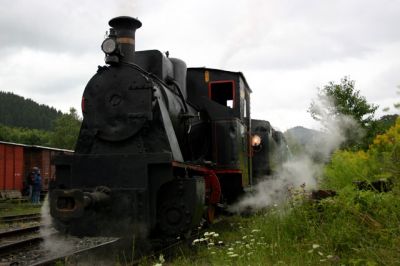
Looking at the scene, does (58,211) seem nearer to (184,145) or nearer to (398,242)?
(184,145)

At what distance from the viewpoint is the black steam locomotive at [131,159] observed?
5836mm

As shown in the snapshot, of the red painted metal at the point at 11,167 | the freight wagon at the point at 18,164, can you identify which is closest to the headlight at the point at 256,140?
the freight wagon at the point at 18,164

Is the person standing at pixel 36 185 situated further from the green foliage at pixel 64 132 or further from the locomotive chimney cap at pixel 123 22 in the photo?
the green foliage at pixel 64 132

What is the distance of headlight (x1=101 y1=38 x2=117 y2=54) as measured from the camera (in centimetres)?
640

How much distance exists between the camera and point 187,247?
21.6 feet

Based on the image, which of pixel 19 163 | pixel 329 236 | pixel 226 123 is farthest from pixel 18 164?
pixel 329 236

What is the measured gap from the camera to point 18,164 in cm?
2253

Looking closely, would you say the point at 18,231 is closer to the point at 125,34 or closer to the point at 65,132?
the point at 125,34

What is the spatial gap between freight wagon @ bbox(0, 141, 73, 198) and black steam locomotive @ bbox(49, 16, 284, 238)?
12716 millimetres

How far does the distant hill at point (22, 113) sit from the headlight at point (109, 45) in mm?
113944

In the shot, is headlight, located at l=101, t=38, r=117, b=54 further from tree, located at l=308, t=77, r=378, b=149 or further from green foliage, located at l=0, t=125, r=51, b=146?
green foliage, located at l=0, t=125, r=51, b=146

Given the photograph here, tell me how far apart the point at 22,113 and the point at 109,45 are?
121m

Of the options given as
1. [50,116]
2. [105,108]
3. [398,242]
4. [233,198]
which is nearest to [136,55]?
[105,108]

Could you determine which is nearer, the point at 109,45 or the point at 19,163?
the point at 109,45
